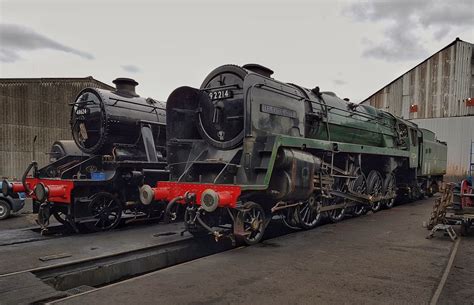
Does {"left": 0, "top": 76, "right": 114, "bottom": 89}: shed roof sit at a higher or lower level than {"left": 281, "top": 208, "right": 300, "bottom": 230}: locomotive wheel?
higher

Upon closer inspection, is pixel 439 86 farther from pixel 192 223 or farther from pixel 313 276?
pixel 313 276

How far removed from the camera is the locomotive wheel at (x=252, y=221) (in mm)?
5839

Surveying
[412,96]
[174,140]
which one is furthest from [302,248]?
[412,96]

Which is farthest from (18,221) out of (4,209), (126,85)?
(126,85)

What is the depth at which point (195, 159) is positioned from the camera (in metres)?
7.11

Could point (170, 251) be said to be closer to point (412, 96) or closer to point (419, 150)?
point (419, 150)

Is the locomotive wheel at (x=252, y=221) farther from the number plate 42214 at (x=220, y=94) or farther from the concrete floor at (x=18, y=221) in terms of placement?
the concrete floor at (x=18, y=221)

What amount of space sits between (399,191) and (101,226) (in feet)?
32.2

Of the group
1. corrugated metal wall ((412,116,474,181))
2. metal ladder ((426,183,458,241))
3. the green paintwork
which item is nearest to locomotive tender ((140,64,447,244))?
the green paintwork

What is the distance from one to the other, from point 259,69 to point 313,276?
152 inches

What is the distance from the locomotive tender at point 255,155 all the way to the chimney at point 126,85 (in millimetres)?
2613

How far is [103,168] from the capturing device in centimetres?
844

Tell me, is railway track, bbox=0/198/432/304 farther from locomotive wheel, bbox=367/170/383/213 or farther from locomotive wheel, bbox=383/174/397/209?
locomotive wheel, bbox=383/174/397/209

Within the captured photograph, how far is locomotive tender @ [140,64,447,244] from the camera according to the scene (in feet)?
19.9
